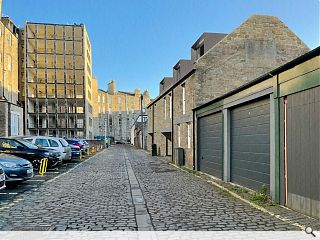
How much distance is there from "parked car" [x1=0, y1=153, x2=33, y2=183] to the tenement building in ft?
268

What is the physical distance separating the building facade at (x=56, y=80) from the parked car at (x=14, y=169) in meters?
51.2

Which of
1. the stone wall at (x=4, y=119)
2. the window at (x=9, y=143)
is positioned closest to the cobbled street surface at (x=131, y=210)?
the window at (x=9, y=143)

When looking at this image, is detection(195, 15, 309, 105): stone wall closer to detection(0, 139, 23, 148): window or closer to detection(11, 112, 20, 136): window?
detection(0, 139, 23, 148): window

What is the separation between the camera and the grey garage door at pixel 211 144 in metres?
13.5

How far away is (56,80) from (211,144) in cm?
5159

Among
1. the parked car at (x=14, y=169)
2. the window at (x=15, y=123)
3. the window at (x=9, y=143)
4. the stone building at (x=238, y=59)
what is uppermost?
the stone building at (x=238, y=59)

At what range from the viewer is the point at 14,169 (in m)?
10.5

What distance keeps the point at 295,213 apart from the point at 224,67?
12541mm

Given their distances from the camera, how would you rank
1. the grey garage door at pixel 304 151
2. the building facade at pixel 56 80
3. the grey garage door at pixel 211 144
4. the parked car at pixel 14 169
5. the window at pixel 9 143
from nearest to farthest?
the grey garage door at pixel 304 151 → the parked car at pixel 14 169 → the grey garage door at pixel 211 144 → the window at pixel 9 143 → the building facade at pixel 56 80

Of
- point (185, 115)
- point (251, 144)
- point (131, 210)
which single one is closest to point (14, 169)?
point (131, 210)

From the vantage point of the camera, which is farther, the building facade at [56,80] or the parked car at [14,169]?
the building facade at [56,80]

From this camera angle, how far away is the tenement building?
9456 centimetres

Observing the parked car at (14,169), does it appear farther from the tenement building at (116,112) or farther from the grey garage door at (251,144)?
the tenement building at (116,112)

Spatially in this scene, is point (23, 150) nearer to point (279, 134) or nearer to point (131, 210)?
point (131, 210)
